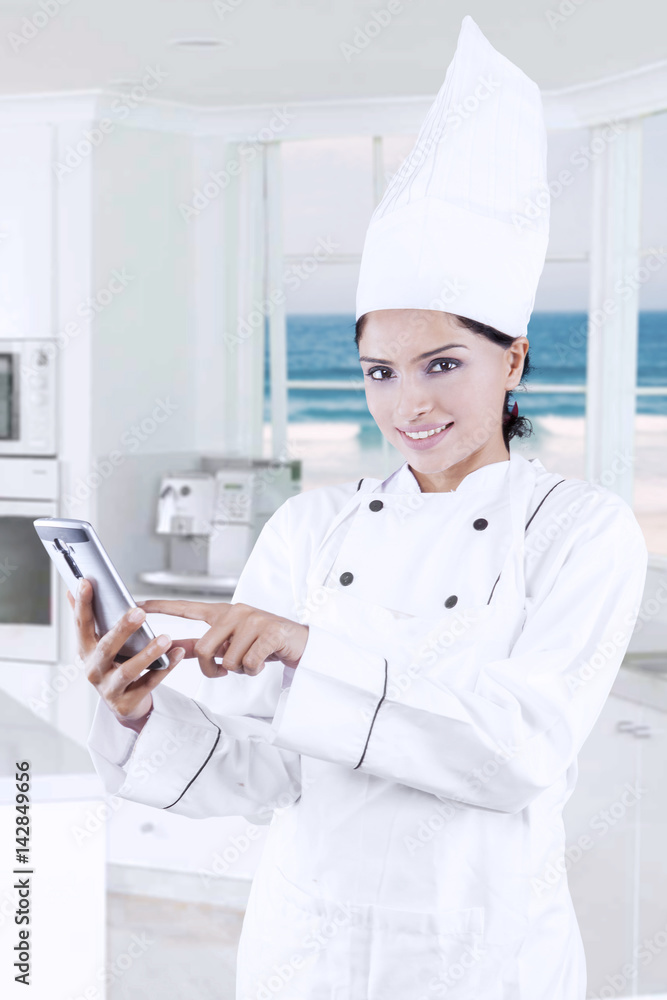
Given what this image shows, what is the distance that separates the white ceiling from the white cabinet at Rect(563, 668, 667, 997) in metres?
1.64

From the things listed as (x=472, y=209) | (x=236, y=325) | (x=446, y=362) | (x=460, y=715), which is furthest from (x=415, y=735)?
(x=236, y=325)

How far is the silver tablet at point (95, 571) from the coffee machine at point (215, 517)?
2433 millimetres

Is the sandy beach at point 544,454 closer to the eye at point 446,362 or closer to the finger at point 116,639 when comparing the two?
the eye at point 446,362

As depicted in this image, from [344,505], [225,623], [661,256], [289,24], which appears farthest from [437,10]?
[225,623]

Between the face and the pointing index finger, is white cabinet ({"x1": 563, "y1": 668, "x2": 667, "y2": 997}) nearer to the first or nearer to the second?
the face

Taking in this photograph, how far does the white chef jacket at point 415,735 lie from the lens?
3.23 feet

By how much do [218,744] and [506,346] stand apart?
0.54 m

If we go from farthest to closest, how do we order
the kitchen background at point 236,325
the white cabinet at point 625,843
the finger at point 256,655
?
the kitchen background at point 236,325, the white cabinet at point 625,843, the finger at point 256,655

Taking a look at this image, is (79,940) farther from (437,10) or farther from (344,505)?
(437,10)

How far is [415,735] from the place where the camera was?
0.98 m

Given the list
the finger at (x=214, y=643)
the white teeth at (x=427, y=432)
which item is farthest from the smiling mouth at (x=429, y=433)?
the finger at (x=214, y=643)

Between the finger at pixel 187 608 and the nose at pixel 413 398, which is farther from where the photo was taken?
the nose at pixel 413 398

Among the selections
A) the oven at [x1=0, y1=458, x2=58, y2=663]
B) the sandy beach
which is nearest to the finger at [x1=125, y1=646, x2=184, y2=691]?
the sandy beach

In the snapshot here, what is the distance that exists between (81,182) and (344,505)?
99.2 inches
